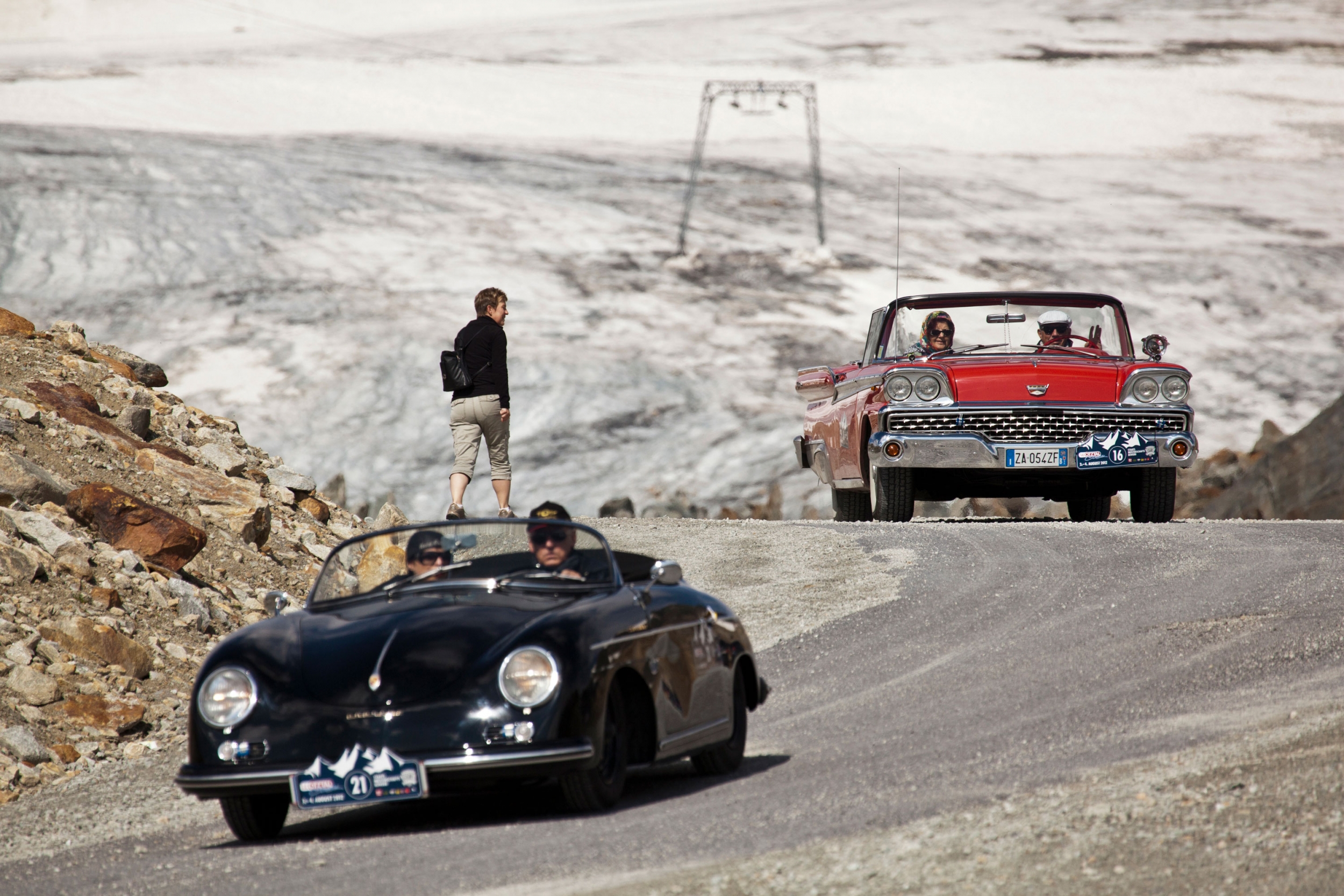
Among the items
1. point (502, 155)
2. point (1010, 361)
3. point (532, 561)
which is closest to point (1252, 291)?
point (502, 155)

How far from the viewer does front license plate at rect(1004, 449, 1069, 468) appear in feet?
39.9

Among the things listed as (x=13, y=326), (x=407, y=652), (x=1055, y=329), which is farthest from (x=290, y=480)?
(x=407, y=652)

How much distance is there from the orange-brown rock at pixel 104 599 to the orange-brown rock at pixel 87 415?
9.30 feet

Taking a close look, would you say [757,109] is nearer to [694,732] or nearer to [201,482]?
[201,482]

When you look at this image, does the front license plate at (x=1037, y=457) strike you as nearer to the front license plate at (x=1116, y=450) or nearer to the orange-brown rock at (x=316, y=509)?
the front license plate at (x=1116, y=450)

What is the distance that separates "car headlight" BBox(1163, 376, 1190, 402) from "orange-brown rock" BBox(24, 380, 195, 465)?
308 inches

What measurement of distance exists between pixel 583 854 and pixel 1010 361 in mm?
8465

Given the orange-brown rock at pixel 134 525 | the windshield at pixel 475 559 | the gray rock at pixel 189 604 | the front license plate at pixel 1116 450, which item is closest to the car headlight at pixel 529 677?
the windshield at pixel 475 559

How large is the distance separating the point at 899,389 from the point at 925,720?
575 centimetres

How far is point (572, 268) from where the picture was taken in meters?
44.8

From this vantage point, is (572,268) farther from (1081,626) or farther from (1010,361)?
(1081,626)

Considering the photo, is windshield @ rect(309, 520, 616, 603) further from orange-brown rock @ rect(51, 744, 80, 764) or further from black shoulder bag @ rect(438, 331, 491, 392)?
black shoulder bag @ rect(438, 331, 491, 392)

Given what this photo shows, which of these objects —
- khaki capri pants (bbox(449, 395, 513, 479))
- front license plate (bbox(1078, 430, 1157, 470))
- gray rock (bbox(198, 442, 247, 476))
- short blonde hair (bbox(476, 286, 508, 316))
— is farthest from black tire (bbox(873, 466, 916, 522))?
gray rock (bbox(198, 442, 247, 476))

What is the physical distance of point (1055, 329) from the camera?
43.3 ft
